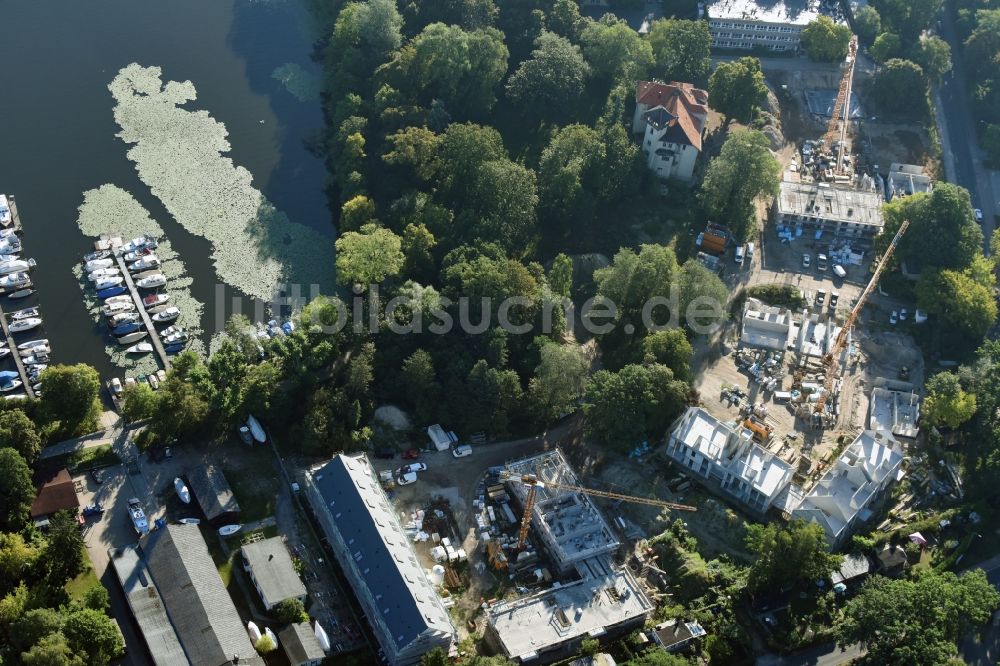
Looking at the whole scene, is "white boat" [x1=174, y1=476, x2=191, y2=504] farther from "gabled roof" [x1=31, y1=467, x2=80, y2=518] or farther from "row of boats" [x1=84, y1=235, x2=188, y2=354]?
"row of boats" [x1=84, y1=235, x2=188, y2=354]

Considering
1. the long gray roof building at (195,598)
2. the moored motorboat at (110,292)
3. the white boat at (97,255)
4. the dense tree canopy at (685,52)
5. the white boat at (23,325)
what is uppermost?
the dense tree canopy at (685,52)

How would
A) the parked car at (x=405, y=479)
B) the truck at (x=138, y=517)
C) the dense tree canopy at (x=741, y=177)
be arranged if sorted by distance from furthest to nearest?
the dense tree canopy at (x=741, y=177)
the parked car at (x=405, y=479)
the truck at (x=138, y=517)

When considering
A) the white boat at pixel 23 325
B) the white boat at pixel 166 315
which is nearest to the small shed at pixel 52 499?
the white boat at pixel 23 325

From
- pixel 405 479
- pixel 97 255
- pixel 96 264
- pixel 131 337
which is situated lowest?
pixel 405 479

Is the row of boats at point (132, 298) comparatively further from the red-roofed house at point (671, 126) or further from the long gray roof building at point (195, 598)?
the red-roofed house at point (671, 126)

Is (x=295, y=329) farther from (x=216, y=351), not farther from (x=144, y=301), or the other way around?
(x=144, y=301)

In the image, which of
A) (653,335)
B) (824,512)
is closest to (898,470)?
(824,512)

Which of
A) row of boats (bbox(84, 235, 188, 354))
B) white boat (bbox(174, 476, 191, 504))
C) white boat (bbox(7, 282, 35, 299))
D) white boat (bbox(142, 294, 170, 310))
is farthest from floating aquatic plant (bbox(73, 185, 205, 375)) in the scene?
white boat (bbox(174, 476, 191, 504))

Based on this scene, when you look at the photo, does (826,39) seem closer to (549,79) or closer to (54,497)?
(549,79)

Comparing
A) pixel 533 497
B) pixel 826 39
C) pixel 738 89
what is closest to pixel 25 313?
pixel 533 497
